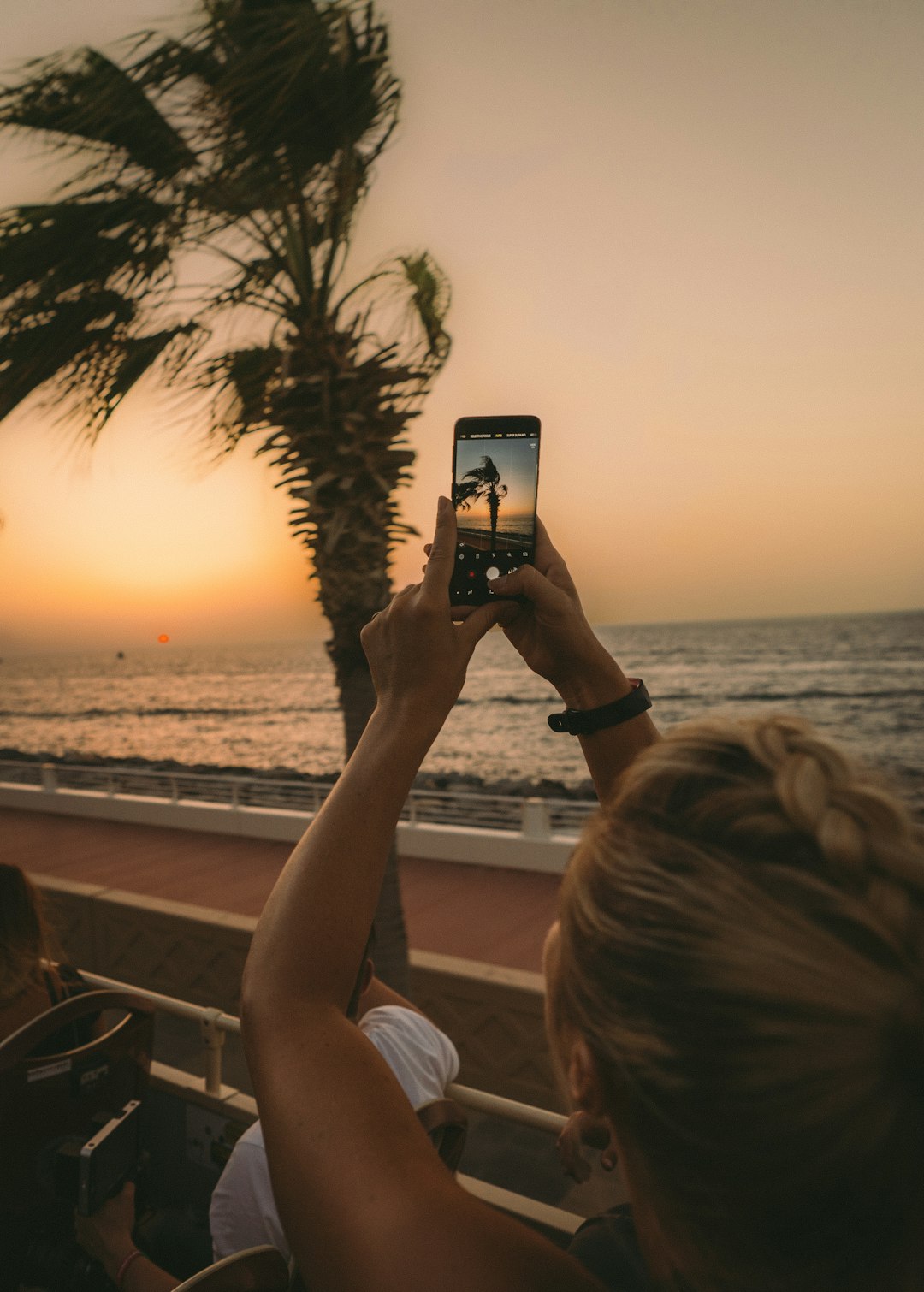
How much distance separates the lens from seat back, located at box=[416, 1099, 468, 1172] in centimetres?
130

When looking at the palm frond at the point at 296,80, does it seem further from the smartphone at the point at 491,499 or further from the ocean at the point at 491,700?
the ocean at the point at 491,700

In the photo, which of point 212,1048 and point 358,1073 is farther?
point 212,1048

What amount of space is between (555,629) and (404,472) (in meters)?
3.74

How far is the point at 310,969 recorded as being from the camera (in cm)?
61

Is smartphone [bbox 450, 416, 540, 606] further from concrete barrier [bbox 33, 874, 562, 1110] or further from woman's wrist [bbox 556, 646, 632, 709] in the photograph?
concrete barrier [bbox 33, 874, 562, 1110]

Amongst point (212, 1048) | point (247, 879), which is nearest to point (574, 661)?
point (212, 1048)

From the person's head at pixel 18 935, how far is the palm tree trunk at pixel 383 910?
86.0 inches

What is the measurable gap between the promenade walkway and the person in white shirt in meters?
4.54

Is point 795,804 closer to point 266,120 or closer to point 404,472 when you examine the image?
point 266,120

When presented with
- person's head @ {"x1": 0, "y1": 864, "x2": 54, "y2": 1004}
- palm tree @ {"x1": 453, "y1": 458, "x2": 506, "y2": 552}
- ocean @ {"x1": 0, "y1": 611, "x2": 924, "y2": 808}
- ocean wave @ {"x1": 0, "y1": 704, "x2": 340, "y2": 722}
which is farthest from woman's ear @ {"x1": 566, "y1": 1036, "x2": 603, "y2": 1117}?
ocean wave @ {"x1": 0, "y1": 704, "x2": 340, "y2": 722}

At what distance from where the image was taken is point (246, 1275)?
3.44 ft

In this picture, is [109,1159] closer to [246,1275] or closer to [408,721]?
[246,1275]

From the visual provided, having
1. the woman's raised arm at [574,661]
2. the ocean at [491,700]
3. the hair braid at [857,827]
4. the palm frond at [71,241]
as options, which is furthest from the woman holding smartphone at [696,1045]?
the ocean at [491,700]

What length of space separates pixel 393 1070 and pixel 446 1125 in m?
0.17
